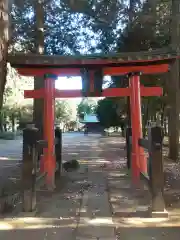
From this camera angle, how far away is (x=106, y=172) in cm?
1271

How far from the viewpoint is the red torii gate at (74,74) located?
9.62 meters

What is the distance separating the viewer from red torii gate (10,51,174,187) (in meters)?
9.62

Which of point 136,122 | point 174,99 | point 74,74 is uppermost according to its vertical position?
point 74,74

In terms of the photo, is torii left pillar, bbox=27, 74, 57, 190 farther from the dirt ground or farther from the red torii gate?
the dirt ground

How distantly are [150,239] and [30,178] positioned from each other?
259cm

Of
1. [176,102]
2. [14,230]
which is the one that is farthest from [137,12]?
[14,230]

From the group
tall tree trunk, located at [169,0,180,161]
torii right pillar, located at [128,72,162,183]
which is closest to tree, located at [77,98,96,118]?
tall tree trunk, located at [169,0,180,161]

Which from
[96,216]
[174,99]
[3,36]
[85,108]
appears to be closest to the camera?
[96,216]

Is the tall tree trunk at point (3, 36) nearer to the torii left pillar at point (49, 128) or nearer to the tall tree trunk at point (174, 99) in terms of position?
the torii left pillar at point (49, 128)

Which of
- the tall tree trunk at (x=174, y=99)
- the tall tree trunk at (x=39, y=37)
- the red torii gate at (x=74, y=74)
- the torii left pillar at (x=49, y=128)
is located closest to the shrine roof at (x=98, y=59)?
the red torii gate at (x=74, y=74)

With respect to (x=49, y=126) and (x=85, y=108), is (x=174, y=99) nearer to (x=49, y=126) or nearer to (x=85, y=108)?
(x=49, y=126)

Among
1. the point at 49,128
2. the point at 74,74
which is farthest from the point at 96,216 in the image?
the point at 74,74

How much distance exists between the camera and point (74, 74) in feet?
34.2

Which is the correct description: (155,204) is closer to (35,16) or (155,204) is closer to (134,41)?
(35,16)
